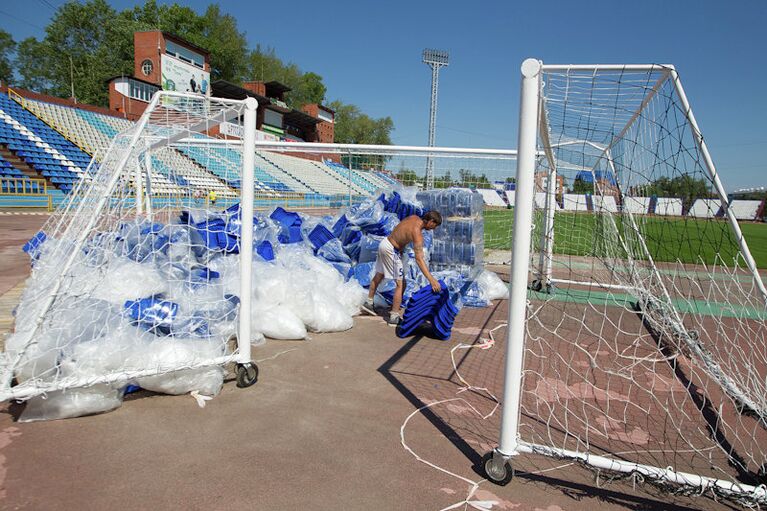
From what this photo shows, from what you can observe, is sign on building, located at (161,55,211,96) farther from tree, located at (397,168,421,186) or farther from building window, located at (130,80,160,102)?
tree, located at (397,168,421,186)

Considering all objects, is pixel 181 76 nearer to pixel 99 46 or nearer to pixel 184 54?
pixel 184 54

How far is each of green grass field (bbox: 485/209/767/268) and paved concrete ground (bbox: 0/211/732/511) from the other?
A: 228cm

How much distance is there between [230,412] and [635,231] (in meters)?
6.64

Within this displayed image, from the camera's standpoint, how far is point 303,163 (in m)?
29.2

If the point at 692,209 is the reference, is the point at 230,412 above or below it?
below

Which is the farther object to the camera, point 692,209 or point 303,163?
point 303,163

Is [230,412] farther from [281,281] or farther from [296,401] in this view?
[281,281]

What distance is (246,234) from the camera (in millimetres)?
3762

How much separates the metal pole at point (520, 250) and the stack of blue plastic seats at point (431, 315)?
8.84ft

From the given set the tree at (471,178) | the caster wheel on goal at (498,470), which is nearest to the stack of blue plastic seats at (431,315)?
the caster wheel on goal at (498,470)

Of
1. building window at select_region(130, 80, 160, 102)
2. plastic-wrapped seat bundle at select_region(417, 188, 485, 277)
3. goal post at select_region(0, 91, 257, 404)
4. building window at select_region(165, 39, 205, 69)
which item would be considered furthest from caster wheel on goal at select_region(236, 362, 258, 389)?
building window at select_region(165, 39, 205, 69)

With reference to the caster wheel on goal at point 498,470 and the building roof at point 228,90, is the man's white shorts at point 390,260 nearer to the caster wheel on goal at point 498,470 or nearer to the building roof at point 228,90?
the caster wheel on goal at point 498,470

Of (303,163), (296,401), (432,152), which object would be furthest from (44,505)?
(303,163)

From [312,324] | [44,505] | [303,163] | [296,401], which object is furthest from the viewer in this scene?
[303,163]
